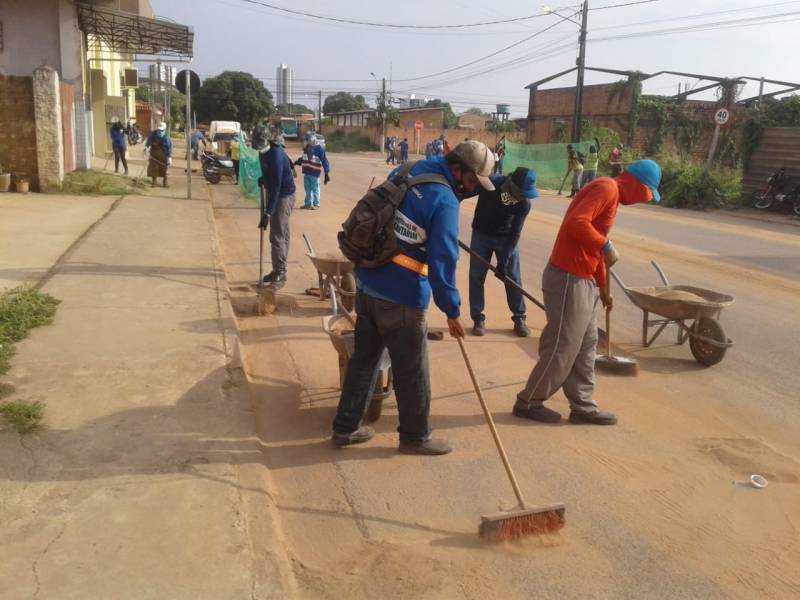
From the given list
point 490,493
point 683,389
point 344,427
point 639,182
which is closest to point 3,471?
point 344,427

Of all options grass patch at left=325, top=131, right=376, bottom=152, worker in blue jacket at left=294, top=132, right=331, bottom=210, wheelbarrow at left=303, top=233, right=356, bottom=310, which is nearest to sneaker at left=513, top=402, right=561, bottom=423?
wheelbarrow at left=303, top=233, right=356, bottom=310

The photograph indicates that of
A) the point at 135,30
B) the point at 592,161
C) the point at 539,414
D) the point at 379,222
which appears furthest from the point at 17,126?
the point at 592,161

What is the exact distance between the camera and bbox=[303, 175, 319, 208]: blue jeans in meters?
16.5

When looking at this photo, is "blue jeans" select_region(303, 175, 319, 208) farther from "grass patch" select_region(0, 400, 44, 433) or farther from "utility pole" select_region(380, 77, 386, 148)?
"utility pole" select_region(380, 77, 386, 148)

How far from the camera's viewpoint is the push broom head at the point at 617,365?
5.98 metres

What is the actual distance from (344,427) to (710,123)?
107 feet

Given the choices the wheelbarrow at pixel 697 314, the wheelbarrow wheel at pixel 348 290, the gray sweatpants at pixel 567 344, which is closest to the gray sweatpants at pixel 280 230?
the wheelbarrow wheel at pixel 348 290

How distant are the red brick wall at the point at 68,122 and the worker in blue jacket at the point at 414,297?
14.3 meters

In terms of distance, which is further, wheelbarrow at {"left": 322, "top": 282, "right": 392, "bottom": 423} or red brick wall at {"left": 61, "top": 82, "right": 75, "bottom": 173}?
red brick wall at {"left": 61, "top": 82, "right": 75, "bottom": 173}

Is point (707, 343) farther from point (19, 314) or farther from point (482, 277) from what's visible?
point (19, 314)

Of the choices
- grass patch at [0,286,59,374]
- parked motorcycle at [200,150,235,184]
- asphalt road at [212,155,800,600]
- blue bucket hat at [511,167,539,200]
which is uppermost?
blue bucket hat at [511,167,539,200]

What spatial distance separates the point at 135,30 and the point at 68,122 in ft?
15.3

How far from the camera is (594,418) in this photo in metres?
4.95

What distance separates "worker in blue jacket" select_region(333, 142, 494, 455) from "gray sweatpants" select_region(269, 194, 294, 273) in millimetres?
4570
